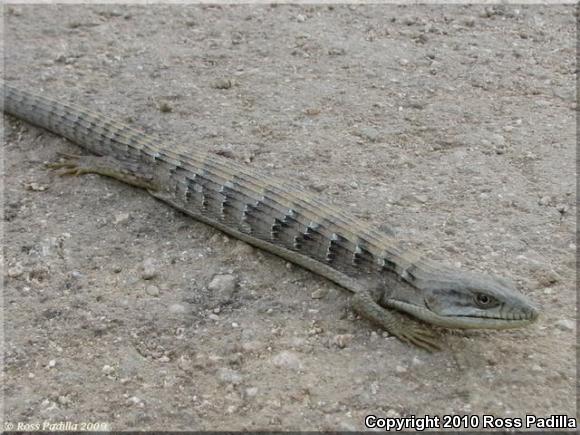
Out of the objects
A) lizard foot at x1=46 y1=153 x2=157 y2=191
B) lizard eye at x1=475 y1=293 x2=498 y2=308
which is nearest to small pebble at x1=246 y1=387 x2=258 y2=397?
lizard eye at x1=475 y1=293 x2=498 y2=308

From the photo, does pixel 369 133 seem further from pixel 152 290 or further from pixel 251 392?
pixel 251 392

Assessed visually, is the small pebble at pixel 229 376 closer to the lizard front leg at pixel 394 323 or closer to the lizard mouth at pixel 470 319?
the lizard front leg at pixel 394 323

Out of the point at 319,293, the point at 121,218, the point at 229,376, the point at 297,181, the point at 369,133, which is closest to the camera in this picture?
the point at 229,376

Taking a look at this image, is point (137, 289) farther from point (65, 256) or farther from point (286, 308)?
point (286, 308)

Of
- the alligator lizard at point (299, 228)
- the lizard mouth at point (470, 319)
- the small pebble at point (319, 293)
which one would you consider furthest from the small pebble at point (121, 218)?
the lizard mouth at point (470, 319)

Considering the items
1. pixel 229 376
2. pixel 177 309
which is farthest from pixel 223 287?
pixel 229 376

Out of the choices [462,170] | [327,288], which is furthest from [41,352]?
[462,170]

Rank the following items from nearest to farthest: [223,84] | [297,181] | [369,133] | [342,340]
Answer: [342,340] < [297,181] < [369,133] < [223,84]

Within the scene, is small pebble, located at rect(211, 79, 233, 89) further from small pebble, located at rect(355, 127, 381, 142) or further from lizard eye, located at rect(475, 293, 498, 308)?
lizard eye, located at rect(475, 293, 498, 308)
